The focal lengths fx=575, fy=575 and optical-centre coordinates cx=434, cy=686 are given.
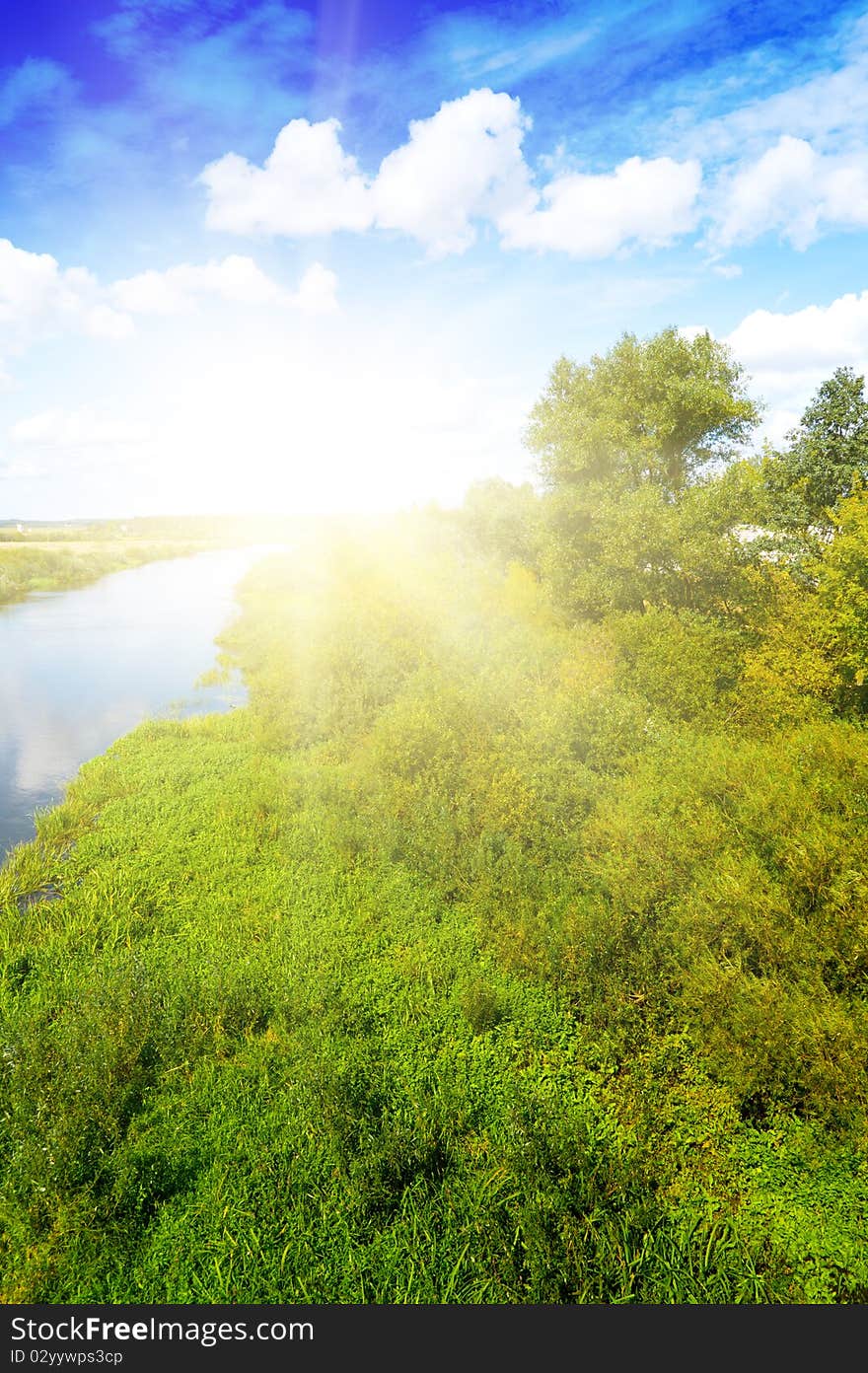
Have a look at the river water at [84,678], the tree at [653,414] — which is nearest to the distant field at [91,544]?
the river water at [84,678]

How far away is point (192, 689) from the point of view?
23531mm

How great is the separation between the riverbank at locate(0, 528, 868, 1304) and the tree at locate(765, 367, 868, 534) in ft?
36.4

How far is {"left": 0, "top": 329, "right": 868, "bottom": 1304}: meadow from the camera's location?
5.05 metres

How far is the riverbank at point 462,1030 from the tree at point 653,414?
10.2m

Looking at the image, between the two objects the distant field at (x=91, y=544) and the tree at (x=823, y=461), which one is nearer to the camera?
the tree at (x=823, y=461)

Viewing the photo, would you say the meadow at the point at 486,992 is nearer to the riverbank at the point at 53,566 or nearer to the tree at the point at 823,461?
the tree at the point at 823,461

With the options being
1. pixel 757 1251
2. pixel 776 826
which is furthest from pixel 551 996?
pixel 776 826

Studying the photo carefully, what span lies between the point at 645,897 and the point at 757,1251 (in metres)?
3.83

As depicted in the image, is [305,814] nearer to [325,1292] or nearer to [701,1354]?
[325,1292]

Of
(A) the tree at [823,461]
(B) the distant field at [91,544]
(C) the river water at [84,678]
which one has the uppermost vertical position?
(B) the distant field at [91,544]

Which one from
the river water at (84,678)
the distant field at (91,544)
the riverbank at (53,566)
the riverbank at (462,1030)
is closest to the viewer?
the riverbank at (462,1030)

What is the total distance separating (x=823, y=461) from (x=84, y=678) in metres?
28.5

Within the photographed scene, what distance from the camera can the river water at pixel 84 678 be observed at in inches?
640

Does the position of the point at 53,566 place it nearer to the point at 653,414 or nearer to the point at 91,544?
the point at 91,544
